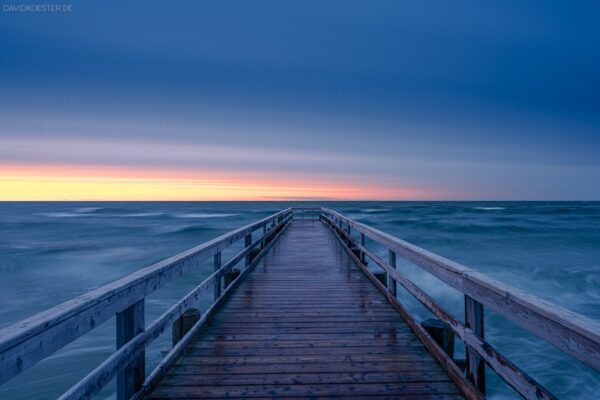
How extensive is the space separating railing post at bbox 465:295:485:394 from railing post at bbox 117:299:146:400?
218 centimetres

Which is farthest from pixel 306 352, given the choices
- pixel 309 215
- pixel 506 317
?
pixel 309 215

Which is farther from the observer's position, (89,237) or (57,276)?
(89,237)

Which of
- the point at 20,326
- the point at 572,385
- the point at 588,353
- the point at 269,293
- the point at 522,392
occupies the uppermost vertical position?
the point at 20,326

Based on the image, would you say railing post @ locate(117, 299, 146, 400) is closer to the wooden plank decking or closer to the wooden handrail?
the wooden handrail

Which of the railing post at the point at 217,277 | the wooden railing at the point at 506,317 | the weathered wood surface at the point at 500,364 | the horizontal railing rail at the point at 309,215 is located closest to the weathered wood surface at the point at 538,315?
the wooden railing at the point at 506,317

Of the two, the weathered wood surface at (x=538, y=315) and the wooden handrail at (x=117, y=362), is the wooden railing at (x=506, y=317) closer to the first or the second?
the weathered wood surface at (x=538, y=315)

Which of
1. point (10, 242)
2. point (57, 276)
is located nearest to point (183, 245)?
point (57, 276)

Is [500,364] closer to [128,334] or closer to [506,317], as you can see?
[506,317]

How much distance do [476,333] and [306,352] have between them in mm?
1614

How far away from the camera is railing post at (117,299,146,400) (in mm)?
2254

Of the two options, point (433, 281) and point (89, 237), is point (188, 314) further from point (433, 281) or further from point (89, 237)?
point (89, 237)

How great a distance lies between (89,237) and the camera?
3600cm

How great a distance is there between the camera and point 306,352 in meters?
3.48

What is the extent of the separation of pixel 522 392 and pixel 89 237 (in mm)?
40478
